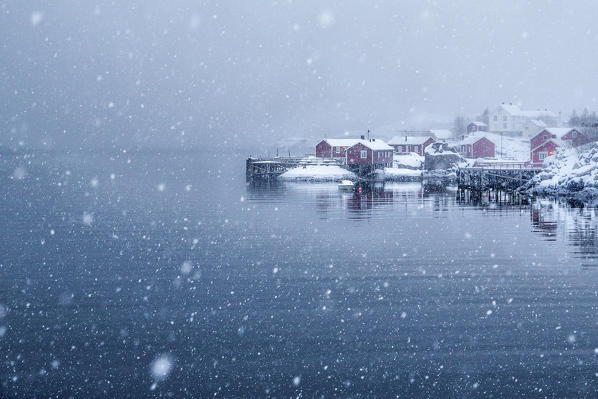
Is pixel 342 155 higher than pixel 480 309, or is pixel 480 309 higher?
pixel 342 155

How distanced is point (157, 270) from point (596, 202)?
3803 cm

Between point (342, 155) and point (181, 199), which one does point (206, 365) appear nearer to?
point (181, 199)

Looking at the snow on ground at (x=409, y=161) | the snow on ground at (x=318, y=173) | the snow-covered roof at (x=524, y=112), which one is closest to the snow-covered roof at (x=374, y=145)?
the snow on ground at (x=409, y=161)

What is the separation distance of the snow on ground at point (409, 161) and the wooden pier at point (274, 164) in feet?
40.2

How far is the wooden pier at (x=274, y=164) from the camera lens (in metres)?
92.9

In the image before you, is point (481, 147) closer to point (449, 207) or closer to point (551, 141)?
point (551, 141)

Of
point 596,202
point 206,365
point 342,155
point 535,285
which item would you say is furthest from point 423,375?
point 342,155

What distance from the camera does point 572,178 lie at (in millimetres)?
58062

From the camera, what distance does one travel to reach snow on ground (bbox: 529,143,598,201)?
54997 mm

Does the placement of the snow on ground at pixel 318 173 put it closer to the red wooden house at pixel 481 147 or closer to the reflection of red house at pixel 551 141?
the reflection of red house at pixel 551 141

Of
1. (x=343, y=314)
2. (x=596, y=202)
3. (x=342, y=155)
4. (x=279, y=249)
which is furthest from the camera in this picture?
(x=342, y=155)

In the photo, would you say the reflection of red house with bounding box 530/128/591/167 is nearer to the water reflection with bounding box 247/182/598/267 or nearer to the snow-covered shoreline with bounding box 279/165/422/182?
the snow-covered shoreline with bounding box 279/165/422/182

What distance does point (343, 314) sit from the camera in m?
17.7

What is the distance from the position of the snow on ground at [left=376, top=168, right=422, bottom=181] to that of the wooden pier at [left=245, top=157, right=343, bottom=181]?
6.01 metres
